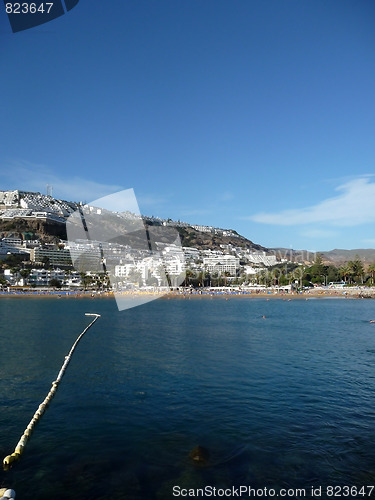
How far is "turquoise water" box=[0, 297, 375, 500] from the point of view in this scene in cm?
713

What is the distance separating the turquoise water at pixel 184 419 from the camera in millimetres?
7129

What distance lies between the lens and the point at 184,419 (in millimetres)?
10078

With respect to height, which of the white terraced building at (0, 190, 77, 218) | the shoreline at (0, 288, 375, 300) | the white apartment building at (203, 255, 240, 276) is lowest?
the shoreline at (0, 288, 375, 300)

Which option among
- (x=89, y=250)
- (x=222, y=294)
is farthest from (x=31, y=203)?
(x=222, y=294)

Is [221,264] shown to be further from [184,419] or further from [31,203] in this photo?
[184,419]

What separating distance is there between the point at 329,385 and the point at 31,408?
9.94 m

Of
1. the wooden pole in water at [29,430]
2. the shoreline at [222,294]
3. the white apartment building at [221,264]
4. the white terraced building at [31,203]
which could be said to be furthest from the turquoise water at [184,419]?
the white terraced building at [31,203]

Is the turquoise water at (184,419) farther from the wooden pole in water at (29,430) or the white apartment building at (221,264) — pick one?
the white apartment building at (221,264)

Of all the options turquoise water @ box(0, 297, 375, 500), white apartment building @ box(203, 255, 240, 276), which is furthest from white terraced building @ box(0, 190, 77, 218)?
turquoise water @ box(0, 297, 375, 500)

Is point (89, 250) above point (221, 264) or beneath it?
above

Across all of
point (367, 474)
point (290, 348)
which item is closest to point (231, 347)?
point (290, 348)

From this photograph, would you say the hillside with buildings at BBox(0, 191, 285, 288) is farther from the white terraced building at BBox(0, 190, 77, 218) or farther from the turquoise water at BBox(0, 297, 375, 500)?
the turquoise water at BBox(0, 297, 375, 500)

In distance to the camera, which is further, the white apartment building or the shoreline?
the white apartment building

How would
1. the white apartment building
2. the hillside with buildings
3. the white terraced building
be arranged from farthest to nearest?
the white terraced building → the white apartment building → the hillside with buildings
